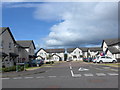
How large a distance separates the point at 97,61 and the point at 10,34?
22.8 m

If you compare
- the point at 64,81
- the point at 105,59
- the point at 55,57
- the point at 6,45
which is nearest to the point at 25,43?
the point at 6,45

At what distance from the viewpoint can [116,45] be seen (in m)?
58.7

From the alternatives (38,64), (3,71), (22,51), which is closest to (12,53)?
(38,64)

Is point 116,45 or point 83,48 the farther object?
point 83,48

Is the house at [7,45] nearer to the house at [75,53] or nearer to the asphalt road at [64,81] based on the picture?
the asphalt road at [64,81]

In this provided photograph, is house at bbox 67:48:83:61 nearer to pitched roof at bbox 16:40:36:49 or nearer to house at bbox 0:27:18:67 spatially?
pitched roof at bbox 16:40:36:49

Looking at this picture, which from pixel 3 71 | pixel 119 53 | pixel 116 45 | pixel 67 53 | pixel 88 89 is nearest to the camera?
pixel 88 89

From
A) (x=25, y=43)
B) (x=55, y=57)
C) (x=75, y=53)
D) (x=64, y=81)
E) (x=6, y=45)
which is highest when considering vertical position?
(x=25, y=43)

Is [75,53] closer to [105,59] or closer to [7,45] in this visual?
[105,59]

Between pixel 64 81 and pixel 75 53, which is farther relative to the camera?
pixel 75 53

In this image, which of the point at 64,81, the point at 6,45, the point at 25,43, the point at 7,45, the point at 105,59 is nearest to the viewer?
the point at 64,81

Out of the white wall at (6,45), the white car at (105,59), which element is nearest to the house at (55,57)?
the white car at (105,59)

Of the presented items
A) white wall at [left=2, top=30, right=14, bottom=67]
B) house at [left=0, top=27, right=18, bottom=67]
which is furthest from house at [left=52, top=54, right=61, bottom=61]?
white wall at [left=2, top=30, right=14, bottom=67]

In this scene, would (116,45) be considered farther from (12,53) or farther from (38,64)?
(12,53)
